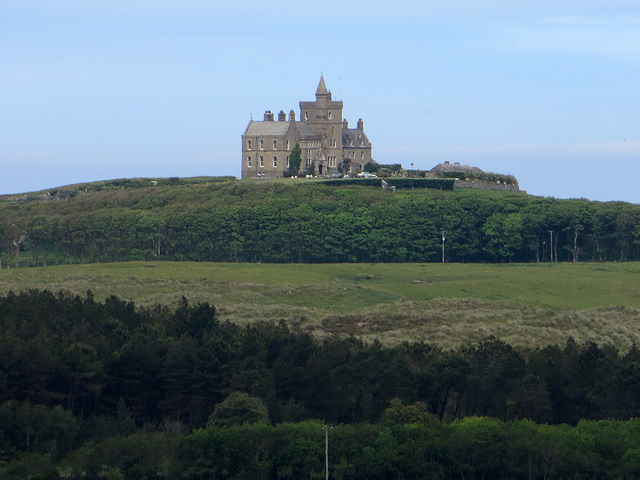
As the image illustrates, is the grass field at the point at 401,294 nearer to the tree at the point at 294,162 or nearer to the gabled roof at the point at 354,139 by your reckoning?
the tree at the point at 294,162

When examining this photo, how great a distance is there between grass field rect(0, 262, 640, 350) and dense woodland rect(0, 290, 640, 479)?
26.4 ft

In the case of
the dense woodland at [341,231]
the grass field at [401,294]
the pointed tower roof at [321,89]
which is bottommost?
the grass field at [401,294]

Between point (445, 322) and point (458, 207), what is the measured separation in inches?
1470

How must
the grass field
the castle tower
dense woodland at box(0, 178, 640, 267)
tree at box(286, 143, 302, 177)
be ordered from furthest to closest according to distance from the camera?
the castle tower → tree at box(286, 143, 302, 177) → dense woodland at box(0, 178, 640, 267) → the grass field

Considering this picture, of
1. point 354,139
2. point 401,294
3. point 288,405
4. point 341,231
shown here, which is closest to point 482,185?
point 354,139

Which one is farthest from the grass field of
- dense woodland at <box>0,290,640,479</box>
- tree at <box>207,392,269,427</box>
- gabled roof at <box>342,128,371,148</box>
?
gabled roof at <box>342,128,371,148</box>

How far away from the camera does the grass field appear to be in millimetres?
65625

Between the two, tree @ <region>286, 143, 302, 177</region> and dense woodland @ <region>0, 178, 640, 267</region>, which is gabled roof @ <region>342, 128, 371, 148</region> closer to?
tree @ <region>286, 143, 302, 177</region>

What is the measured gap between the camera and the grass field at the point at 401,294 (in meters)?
65.6

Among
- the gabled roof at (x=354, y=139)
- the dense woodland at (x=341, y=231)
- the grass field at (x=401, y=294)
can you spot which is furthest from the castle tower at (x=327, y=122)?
the grass field at (x=401, y=294)

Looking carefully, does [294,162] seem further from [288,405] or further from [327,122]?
[288,405]

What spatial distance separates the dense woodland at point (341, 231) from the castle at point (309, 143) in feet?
→ 63.7

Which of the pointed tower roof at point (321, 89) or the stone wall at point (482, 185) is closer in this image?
the stone wall at point (482, 185)

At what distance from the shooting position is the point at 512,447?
41.1 metres
